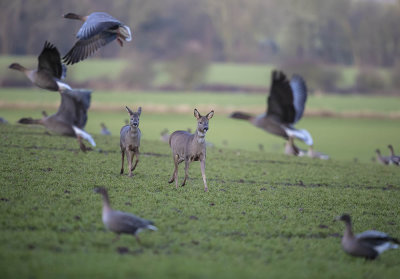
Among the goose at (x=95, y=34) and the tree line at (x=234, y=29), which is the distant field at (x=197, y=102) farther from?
the goose at (x=95, y=34)

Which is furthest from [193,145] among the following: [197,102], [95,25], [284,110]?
[197,102]

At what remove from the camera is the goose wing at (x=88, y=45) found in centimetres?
1708

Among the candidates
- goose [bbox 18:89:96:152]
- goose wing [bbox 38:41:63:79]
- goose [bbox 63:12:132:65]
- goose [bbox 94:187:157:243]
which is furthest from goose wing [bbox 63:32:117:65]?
goose [bbox 94:187:157:243]

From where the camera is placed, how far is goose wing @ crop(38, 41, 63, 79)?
16.6m

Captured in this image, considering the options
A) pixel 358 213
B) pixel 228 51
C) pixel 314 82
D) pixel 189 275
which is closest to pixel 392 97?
pixel 314 82

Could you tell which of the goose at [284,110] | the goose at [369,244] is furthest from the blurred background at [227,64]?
the goose at [369,244]

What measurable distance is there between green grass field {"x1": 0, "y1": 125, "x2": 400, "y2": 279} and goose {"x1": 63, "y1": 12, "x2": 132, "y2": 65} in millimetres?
3617

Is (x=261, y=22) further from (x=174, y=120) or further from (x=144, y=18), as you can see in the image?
(x=174, y=120)

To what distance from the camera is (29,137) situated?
854 inches

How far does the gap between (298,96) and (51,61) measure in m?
10.7

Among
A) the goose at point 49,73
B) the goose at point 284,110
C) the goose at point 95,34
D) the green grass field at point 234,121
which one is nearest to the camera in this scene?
the goose at point 95,34

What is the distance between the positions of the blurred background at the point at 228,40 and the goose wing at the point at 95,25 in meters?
66.2

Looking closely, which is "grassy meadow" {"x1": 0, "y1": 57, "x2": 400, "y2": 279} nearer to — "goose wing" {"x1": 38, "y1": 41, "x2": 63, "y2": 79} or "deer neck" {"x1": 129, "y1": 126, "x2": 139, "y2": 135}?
"deer neck" {"x1": 129, "y1": 126, "x2": 139, "y2": 135}

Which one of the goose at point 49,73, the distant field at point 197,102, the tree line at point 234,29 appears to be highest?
the tree line at point 234,29
